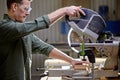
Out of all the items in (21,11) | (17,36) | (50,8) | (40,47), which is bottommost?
(40,47)

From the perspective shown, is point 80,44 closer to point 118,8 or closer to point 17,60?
point 17,60

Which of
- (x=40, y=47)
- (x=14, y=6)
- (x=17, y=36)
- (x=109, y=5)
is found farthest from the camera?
(x=109, y=5)

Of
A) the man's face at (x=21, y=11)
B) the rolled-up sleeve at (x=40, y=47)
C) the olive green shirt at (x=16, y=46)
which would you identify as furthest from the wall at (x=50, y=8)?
the man's face at (x=21, y=11)

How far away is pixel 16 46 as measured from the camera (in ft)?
5.49

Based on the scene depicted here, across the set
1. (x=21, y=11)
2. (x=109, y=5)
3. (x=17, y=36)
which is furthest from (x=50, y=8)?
(x=17, y=36)

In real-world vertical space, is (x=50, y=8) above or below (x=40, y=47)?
above

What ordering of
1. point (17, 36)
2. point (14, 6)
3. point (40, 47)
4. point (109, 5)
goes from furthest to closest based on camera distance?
point (109, 5)
point (40, 47)
point (14, 6)
point (17, 36)

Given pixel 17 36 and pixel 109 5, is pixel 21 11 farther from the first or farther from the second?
pixel 109 5

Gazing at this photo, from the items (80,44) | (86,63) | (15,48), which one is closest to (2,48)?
(15,48)

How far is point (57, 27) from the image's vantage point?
18.9 feet

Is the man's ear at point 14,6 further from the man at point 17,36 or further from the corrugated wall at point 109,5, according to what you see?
the corrugated wall at point 109,5

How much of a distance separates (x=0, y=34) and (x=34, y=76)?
4258 millimetres

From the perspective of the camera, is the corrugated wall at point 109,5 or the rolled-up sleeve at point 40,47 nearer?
the rolled-up sleeve at point 40,47

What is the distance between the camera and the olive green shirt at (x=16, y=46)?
1.46m
